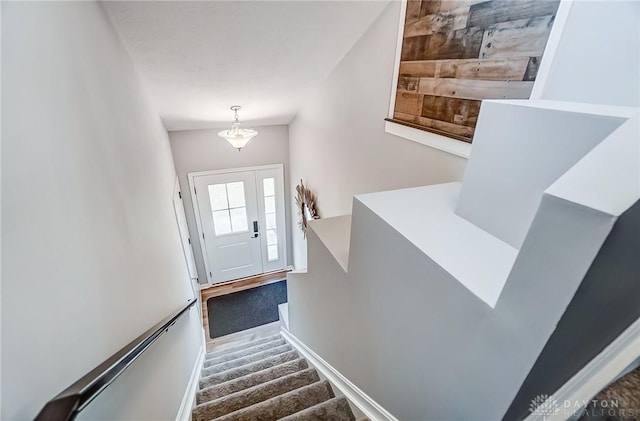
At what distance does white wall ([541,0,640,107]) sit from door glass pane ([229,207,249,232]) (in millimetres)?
4262

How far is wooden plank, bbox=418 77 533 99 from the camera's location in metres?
1.31

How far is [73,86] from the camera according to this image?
106cm

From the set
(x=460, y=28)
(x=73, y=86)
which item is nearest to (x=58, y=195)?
(x=73, y=86)

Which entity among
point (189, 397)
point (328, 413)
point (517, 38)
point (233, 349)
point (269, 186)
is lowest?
point (233, 349)

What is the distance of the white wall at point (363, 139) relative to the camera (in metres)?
1.99

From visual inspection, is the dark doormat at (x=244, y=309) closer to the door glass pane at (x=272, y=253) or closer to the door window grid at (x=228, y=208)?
the door glass pane at (x=272, y=253)

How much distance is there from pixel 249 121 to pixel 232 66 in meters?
1.69

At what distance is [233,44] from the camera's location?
211 centimetres

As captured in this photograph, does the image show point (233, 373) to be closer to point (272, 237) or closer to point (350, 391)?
point (350, 391)

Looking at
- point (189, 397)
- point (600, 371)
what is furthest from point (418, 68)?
point (189, 397)

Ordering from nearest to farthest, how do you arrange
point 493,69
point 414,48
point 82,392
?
point 82,392 → point 493,69 → point 414,48

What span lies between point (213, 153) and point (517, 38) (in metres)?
3.82

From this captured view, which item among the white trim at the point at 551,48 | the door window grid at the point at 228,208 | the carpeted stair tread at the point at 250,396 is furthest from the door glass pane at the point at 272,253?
the white trim at the point at 551,48

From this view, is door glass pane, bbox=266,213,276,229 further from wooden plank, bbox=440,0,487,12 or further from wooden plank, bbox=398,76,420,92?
wooden plank, bbox=440,0,487,12
